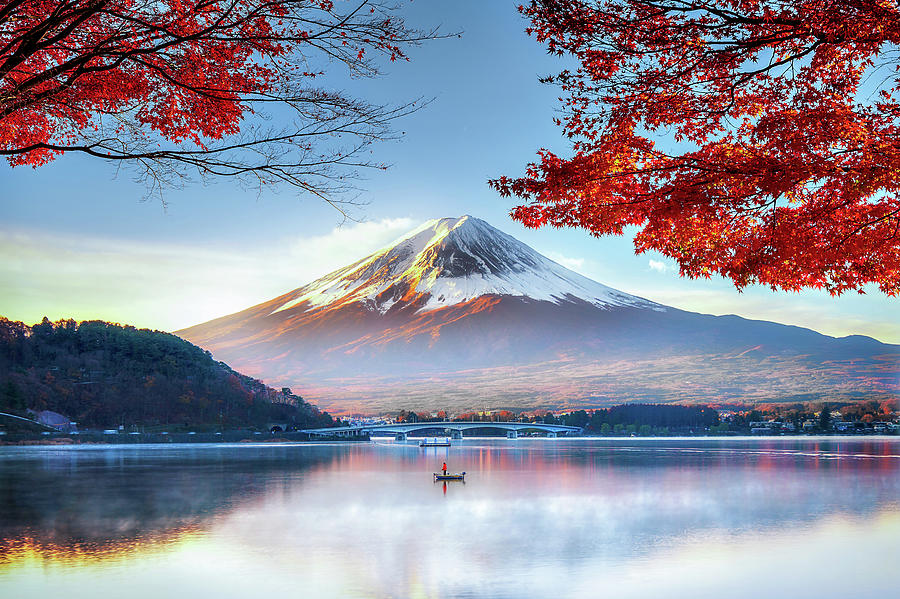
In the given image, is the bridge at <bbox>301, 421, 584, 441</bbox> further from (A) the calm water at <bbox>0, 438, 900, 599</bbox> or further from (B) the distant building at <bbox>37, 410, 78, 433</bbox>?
(A) the calm water at <bbox>0, 438, 900, 599</bbox>

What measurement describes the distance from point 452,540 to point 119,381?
107 meters

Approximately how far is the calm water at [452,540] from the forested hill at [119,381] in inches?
3329

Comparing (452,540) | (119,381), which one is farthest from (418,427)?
(452,540)

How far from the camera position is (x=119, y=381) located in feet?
362

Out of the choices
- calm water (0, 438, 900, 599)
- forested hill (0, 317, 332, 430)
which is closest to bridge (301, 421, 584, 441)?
forested hill (0, 317, 332, 430)

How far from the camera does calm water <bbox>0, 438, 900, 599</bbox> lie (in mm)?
10773

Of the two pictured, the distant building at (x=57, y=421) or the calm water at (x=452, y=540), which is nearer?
the calm water at (x=452, y=540)

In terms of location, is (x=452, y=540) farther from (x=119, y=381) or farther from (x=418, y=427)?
(x=119, y=381)

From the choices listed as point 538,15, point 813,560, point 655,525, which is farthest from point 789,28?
point 655,525

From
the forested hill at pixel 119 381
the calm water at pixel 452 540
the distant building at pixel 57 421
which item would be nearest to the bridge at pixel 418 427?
the forested hill at pixel 119 381

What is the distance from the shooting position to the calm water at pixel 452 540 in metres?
10.8

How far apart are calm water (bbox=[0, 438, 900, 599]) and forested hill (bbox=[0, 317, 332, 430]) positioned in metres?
84.5

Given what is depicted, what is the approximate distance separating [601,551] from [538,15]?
31.2 ft

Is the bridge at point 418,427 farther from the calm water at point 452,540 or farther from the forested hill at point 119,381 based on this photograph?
the calm water at point 452,540
